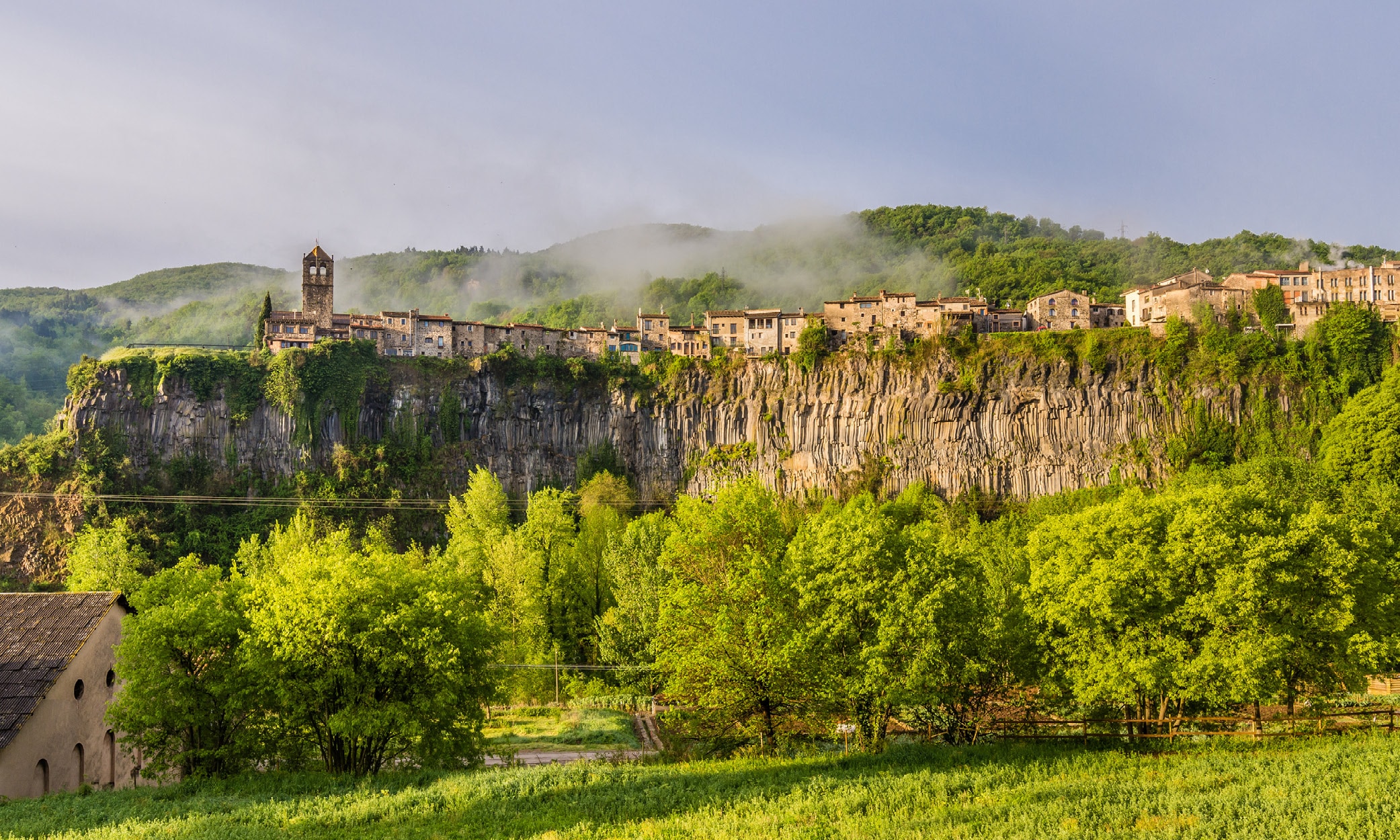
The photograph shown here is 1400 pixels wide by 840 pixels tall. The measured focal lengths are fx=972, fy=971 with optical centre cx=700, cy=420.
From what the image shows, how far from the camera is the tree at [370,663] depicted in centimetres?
3045

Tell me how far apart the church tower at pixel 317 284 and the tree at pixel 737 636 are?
83251 mm

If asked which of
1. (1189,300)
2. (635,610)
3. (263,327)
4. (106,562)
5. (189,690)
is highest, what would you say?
(1189,300)

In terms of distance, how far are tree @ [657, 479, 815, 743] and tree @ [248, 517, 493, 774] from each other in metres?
7.96

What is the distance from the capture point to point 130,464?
297 feet

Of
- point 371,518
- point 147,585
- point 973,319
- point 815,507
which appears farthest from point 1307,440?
point 147,585

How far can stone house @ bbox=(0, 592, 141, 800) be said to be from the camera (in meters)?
27.3

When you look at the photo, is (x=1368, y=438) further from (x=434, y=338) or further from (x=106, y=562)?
(x=106, y=562)

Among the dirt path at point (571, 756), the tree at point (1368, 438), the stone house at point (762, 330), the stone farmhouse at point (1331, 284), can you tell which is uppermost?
the stone farmhouse at point (1331, 284)

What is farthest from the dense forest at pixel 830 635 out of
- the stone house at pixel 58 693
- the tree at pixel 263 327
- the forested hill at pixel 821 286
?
the forested hill at pixel 821 286

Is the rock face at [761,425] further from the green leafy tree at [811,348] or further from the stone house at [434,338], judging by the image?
the stone house at [434,338]

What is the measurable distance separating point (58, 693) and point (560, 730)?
2257 cm

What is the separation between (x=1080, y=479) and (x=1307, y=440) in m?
20.8

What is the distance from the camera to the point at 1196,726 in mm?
35188

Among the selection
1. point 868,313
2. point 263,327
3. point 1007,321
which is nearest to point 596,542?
point 868,313
